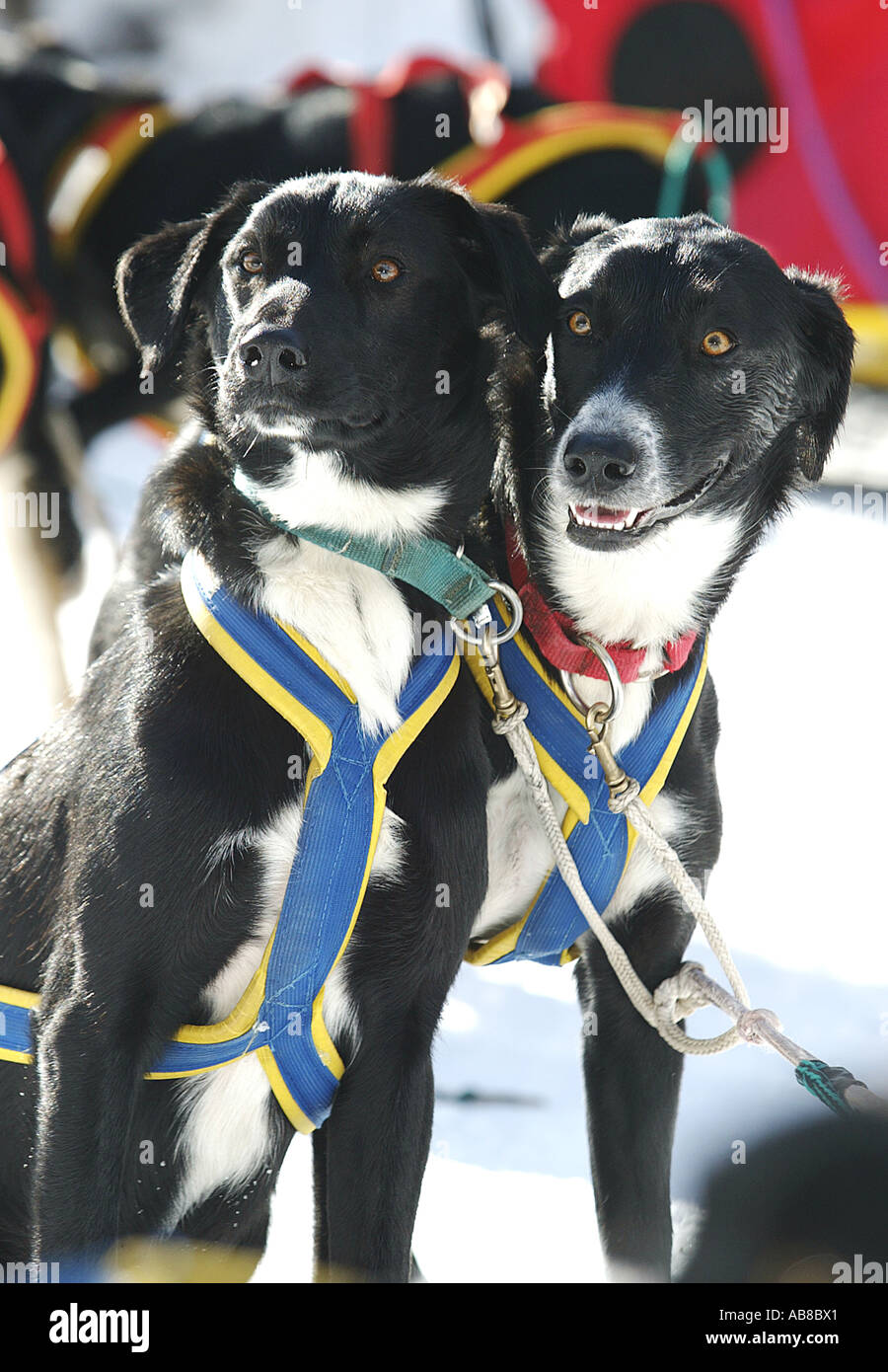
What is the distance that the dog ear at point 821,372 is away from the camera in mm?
2012

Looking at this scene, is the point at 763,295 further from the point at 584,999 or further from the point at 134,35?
the point at 134,35

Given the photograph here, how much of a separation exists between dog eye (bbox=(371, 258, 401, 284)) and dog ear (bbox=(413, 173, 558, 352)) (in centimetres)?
13

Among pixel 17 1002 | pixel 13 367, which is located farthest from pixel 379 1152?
pixel 13 367

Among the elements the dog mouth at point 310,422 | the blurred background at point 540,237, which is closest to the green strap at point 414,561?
the dog mouth at point 310,422

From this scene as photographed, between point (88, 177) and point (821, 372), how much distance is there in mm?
2557

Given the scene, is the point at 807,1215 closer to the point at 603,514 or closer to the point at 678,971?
the point at 678,971

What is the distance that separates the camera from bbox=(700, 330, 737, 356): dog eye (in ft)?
6.18

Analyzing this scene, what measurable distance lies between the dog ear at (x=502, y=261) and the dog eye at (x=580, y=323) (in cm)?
5

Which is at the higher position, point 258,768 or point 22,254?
point 22,254

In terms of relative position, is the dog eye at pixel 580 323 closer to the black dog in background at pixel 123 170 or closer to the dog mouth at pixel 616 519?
the dog mouth at pixel 616 519

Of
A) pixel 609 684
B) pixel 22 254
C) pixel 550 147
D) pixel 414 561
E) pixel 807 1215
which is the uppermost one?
pixel 550 147

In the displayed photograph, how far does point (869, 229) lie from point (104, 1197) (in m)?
6.43

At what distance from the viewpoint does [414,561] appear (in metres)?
1.71
